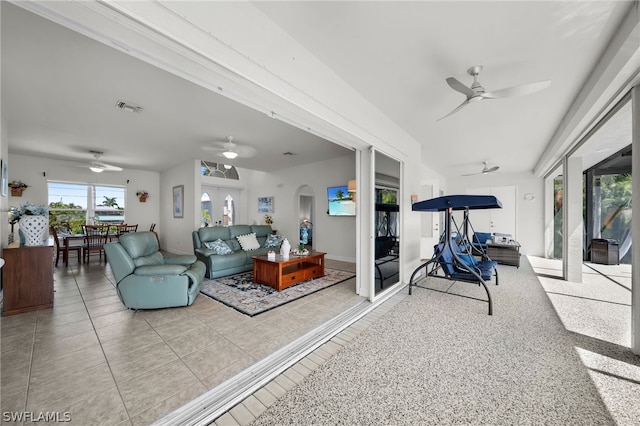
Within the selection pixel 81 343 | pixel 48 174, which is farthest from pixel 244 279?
pixel 48 174

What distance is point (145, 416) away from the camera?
4.87 feet

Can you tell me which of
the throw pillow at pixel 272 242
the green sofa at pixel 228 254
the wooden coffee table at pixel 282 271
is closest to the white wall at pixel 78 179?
the green sofa at pixel 228 254

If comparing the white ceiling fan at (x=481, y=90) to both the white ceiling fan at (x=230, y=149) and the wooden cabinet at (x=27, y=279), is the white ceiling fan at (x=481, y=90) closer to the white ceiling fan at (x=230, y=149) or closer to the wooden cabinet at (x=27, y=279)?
the white ceiling fan at (x=230, y=149)

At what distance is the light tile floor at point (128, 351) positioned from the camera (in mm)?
1594

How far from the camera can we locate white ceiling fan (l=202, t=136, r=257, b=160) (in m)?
4.49

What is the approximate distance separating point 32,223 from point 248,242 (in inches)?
124

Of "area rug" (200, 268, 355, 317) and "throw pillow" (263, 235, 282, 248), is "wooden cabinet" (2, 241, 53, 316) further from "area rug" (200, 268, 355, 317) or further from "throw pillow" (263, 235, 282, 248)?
"throw pillow" (263, 235, 282, 248)

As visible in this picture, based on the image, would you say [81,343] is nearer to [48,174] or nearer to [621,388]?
[621,388]

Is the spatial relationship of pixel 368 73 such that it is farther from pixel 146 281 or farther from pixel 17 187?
pixel 17 187

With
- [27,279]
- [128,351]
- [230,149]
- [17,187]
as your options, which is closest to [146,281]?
[128,351]

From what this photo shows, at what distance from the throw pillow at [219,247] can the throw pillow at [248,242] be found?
37 centimetres

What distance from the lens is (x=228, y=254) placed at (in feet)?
15.8

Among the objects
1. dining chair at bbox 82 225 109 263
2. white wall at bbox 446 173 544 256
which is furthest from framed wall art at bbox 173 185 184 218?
Answer: white wall at bbox 446 173 544 256

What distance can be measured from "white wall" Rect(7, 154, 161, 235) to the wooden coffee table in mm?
6043
